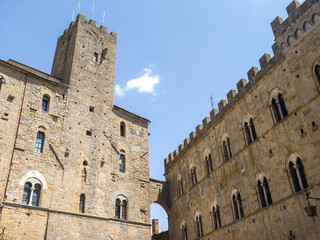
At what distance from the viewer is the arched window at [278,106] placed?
1340cm

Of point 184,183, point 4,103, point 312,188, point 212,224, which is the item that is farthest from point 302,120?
point 4,103

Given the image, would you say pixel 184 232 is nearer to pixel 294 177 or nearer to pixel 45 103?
pixel 294 177

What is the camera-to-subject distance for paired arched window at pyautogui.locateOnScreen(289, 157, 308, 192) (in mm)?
11828

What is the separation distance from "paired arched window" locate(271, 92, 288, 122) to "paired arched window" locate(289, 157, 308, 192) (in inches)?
84.0

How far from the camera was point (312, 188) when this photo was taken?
11.2 m

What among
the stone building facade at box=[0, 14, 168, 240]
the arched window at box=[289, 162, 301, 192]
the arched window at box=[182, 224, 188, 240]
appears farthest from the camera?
the arched window at box=[182, 224, 188, 240]

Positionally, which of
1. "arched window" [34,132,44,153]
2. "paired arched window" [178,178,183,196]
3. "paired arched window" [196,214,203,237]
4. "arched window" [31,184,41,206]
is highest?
"arched window" [34,132,44,153]

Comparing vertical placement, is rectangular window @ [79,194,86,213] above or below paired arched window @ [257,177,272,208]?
above

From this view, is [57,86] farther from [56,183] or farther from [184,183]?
[184,183]

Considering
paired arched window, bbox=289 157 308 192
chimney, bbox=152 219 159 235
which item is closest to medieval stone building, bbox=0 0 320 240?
paired arched window, bbox=289 157 308 192

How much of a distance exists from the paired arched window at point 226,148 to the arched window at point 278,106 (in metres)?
3.53

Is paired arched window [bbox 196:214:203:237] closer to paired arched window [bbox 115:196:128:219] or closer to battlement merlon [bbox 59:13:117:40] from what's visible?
paired arched window [bbox 115:196:128:219]

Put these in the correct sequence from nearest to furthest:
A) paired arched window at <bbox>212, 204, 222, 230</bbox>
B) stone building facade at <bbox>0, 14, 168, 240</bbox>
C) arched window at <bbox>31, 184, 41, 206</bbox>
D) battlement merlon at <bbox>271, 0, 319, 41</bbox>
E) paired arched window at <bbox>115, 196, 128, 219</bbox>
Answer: battlement merlon at <bbox>271, 0, 319, 41</bbox> → stone building facade at <bbox>0, 14, 168, 240</bbox> → arched window at <bbox>31, 184, 41, 206</bbox> → paired arched window at <bbox>212, 204, 222, 230</bbox> → paired arched window at <bbox>115, 196, 128, 219</bbox>

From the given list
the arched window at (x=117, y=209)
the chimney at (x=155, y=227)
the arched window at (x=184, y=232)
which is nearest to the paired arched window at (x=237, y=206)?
the arched window at (x=184, y=232)
